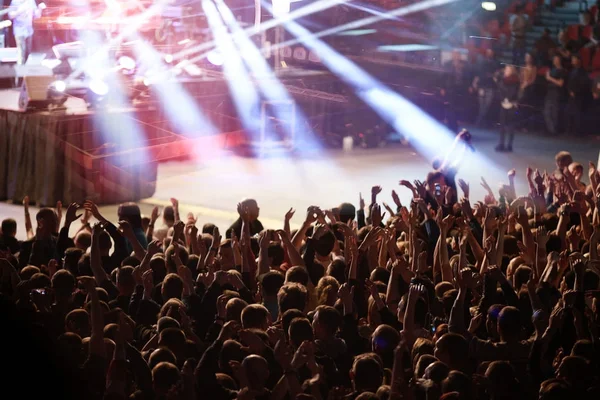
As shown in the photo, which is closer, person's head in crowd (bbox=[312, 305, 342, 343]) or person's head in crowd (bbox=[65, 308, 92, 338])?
person's head in crowd (bbox=[312, 305, 342, 343])

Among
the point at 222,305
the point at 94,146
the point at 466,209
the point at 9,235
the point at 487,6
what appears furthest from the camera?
the point at 487,6

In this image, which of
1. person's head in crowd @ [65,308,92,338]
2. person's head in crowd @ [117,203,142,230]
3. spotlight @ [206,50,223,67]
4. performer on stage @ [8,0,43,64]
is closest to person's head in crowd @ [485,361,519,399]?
person's head in crowd @ [65,308,92,338]

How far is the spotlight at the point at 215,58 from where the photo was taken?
13.9m

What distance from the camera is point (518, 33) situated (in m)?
15.5

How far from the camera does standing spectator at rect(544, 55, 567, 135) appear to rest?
566 inches

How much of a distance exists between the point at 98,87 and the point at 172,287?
753 centimetres

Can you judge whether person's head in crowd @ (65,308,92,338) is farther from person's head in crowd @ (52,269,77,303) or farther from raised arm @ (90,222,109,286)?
raised arm @ (90,222,109,286)

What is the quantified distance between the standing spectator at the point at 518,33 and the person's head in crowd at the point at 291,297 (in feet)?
39.9

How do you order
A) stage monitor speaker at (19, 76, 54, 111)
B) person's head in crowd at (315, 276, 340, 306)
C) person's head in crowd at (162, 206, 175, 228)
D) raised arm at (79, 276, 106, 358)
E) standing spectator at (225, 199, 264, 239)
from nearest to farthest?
raised arm at (79, 276, 106, 358)
person's head in crowd at (315, 276, 340, 306)
standing spectator at (225, 199, 264, 239)
person's head in crowd at (162, 206, 175, 228)
stage monitor speaker at (19, 76, 54, 111)

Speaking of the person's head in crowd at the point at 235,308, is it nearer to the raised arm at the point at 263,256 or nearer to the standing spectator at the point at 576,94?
the raised arm at the point at 263,256

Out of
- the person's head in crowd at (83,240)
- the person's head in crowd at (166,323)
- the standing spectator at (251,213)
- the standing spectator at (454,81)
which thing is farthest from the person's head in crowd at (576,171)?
the standing spectator at (454,81)

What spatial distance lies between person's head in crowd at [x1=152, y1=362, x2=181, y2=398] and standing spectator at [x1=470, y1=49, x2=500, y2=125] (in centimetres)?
1229

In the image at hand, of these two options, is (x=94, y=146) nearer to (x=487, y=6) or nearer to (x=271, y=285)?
(x=271, y=285)

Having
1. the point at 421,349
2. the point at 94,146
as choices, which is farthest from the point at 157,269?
the point at 94,146
